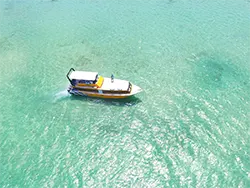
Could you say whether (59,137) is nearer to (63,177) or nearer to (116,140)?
(63,177)

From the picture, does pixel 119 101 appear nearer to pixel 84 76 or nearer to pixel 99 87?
pixel 99 87

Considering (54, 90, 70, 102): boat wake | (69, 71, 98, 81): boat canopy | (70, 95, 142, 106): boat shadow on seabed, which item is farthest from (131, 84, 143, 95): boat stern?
(54, 90, 70, 102): boat wake

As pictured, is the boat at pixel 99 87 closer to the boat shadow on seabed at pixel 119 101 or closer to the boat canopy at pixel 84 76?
the boat canopy at pixel 84 76

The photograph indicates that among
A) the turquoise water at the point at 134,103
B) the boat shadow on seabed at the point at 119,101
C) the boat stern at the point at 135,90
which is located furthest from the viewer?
the boat shadow on seabed at the point at 119,101

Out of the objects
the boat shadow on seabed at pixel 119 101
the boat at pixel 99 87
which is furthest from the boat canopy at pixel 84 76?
the boat shadow on seabed at pixel 119 101

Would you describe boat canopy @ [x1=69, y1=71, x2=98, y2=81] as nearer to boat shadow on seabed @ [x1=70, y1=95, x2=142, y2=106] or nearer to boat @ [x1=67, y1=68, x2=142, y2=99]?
boat @ [x1=67, y1=68, x2=142, y2=99]

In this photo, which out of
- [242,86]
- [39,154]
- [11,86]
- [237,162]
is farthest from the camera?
[11,86]

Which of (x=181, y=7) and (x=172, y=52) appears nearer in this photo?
(x=172, y=52)

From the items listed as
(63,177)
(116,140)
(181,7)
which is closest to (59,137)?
(63,177)
